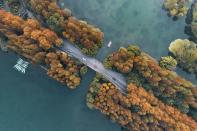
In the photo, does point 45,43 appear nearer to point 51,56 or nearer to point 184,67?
point 51,56

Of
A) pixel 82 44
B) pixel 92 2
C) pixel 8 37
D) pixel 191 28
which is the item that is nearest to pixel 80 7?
pixel 92 2

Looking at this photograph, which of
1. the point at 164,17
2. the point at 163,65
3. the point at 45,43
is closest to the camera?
the point at 45,43

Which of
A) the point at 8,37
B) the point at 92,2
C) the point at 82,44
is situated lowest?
the point at 8,37

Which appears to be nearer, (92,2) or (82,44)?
(82,44)

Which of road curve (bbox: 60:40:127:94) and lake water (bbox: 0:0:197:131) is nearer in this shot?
road curve (bbox: 60:40:127:94)

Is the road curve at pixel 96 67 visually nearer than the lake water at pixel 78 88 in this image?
Yes

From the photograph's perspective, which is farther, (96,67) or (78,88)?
(78,88)

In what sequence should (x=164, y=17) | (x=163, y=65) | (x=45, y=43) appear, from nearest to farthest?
1. (x=45, y=43)
2. (x=163, y=65)
3. (x=164, y=17)

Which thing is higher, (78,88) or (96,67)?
(96,67)
